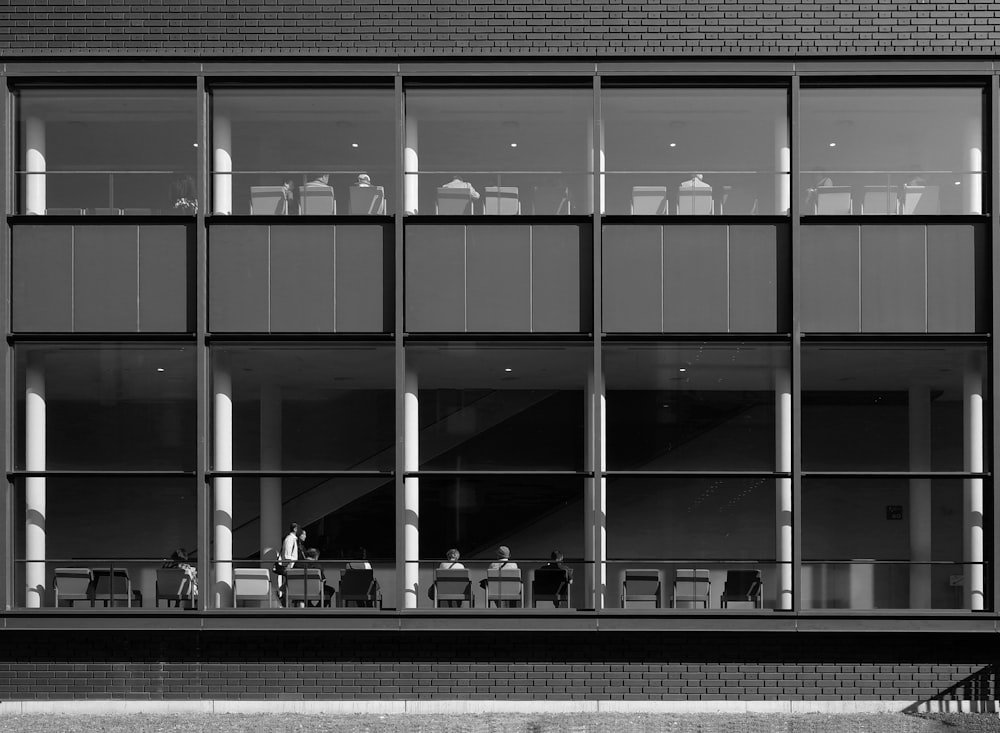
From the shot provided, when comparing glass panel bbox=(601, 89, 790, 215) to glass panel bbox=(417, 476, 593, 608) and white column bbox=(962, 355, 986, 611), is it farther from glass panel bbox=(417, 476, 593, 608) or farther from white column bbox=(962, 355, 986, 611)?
glass panel bbox=(417, 476, 593, 608)

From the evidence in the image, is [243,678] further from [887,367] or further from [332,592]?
[887,367]

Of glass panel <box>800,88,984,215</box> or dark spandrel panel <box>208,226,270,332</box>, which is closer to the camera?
dark spandrel panel <box>208,226,270,332</box>

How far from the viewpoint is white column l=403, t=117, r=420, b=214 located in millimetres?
12508

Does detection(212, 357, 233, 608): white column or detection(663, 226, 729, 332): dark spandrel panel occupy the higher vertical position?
detection(663, 226, 729, 332): dark spandrel panel

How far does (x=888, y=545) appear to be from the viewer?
2388 cm

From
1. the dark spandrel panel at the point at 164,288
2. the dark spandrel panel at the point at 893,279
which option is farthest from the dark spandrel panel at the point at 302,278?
the dark spandrel panel at the point at 893,279

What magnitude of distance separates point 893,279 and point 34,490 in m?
10.7

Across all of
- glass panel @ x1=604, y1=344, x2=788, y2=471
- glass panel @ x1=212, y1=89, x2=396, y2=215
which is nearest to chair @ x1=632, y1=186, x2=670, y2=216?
glass panel @ x1=212, y1=89, x2=396, y2=215

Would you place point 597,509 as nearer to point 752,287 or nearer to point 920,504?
point 752,287

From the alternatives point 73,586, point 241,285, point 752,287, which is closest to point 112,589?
point 73,586

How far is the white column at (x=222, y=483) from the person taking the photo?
12453mm

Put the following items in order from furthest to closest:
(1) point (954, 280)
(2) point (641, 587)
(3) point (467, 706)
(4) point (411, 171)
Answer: (4) point (411, 171) → (2) point (641, 587) → (1) point (954, 280) → (3) point (467, 706)

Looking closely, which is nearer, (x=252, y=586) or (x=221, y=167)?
(x=252, y=586)

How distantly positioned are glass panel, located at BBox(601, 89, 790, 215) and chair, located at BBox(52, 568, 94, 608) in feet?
25.6
